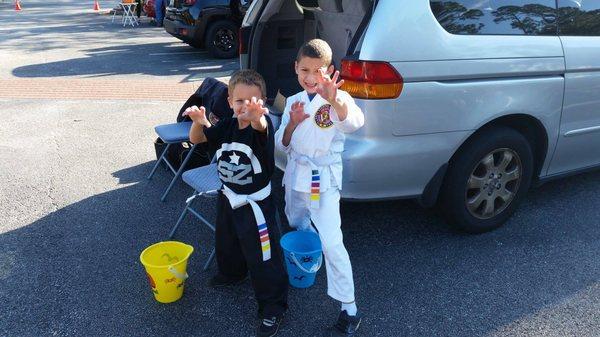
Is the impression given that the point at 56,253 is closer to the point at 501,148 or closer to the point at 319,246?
the point at 319,246

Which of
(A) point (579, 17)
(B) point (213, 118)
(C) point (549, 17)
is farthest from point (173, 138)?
(A) point (579, 17)

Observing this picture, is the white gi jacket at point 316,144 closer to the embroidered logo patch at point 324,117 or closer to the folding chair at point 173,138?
the embroidered logo patch at point 324,117

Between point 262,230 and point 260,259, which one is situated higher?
point 262,230

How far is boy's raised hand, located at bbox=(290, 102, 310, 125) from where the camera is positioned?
98.8 inches

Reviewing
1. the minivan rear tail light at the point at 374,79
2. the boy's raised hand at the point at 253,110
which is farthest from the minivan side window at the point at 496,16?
the boy's raised hand at the point at 253,110

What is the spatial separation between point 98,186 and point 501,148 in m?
3.28

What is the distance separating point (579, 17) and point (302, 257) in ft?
8.20

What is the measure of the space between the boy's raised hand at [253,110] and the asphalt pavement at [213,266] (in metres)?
1.14

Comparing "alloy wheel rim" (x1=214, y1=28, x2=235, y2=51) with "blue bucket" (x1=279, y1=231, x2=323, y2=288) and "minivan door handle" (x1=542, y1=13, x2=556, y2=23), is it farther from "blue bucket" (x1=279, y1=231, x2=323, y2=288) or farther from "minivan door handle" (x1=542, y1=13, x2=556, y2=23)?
"blue bucket" (x1=279, y1=231, x2=323, y2=288)

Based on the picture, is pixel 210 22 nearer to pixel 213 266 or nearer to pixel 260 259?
pixel 213 266

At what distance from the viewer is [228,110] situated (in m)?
4.12

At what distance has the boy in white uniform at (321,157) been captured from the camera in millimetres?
2506

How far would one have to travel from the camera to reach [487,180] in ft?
11.2

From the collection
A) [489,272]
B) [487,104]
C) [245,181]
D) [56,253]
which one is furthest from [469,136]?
[56,253]
